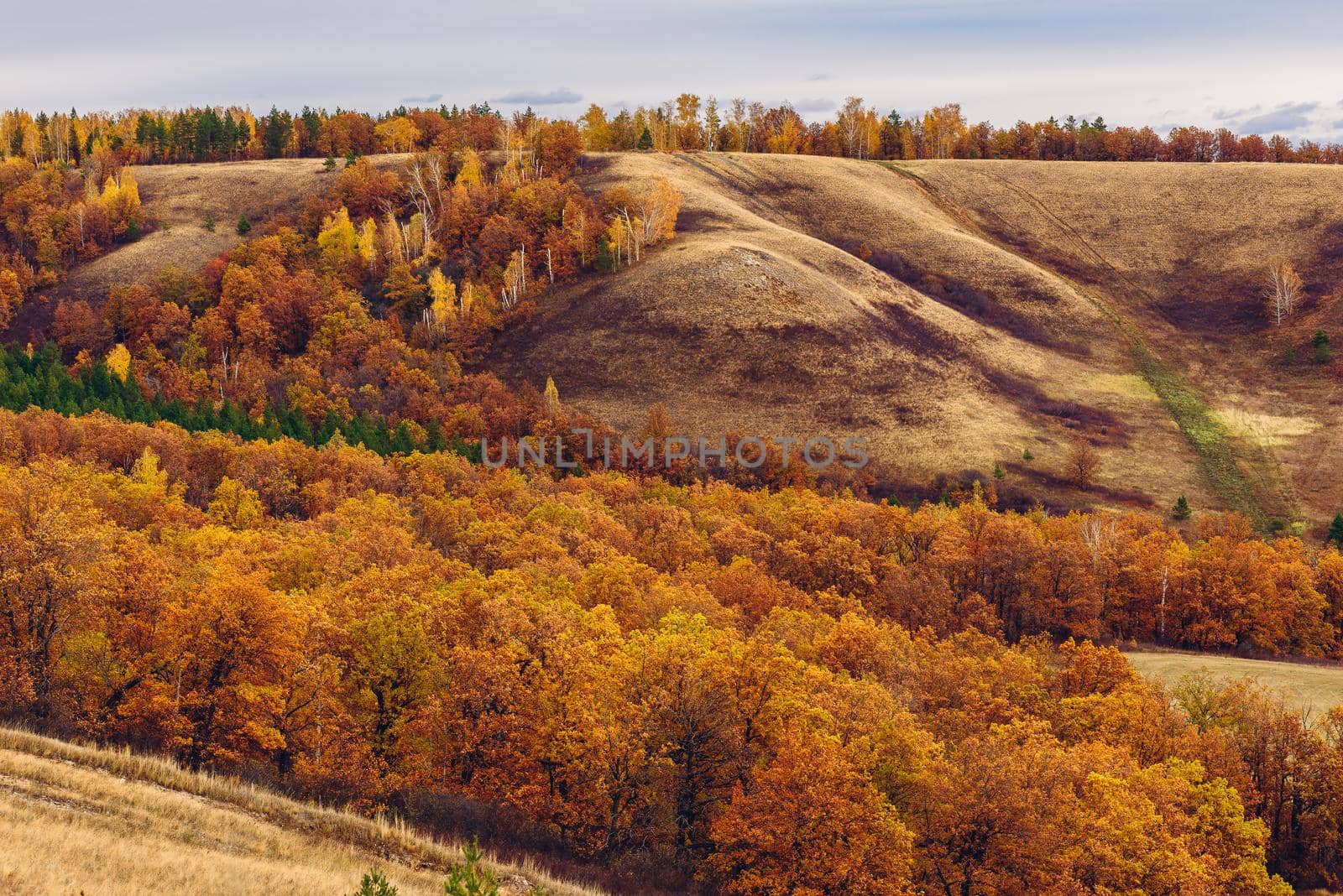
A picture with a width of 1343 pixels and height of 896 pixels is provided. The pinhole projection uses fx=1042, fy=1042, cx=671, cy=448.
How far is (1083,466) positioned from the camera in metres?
118

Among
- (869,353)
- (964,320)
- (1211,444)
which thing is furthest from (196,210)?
(1211,444)

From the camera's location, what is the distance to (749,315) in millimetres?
138625

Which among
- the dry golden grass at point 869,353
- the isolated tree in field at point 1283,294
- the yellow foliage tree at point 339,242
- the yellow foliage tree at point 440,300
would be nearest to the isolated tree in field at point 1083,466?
the dry golden grass at point 869,353

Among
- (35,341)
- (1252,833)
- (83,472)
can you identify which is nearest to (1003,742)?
(1252,833)

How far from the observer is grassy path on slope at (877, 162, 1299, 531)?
388ft

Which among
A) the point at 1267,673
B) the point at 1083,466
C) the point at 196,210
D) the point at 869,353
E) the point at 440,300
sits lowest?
the point at 1267,673

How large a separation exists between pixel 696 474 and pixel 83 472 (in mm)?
60486

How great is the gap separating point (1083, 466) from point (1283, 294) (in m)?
69.3

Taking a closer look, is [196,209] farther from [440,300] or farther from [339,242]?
[440,300]

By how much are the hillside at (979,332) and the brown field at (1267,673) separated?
3731 cm

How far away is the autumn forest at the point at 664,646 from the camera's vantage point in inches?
1550

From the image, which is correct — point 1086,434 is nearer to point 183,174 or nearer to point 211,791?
point 211,791

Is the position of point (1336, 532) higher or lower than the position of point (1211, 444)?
lower

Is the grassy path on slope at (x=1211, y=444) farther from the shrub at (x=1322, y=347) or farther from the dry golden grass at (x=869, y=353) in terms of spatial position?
the shrub at (x=1322, y=347)
